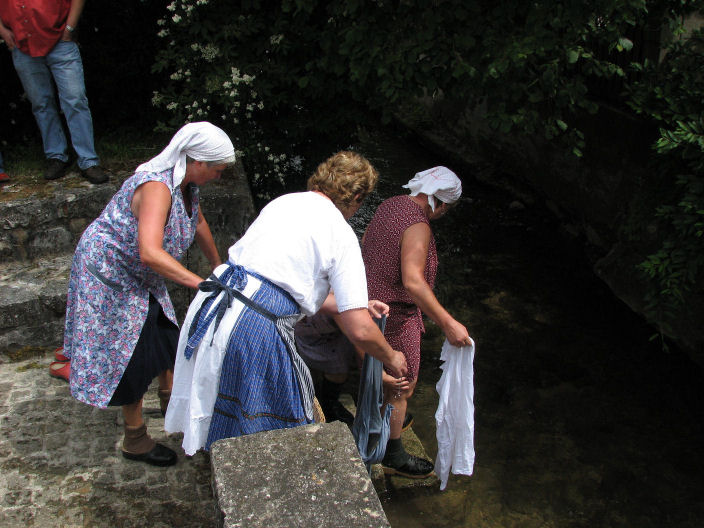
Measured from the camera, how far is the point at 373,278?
3.31m

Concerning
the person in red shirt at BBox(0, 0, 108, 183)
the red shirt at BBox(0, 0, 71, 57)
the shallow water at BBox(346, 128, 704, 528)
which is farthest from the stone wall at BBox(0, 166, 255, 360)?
the shallow water at BBox(346, 128, 704, 528)

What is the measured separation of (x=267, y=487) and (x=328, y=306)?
1.17 metres

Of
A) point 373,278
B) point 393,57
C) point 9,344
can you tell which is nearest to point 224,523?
point 373,278

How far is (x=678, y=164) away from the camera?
196 inches

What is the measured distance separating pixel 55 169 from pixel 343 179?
2870mm

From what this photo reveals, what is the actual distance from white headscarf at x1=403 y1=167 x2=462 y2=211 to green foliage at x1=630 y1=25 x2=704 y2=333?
1.89m

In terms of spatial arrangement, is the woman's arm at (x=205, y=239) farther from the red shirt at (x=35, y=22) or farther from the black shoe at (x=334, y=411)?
the red shirt at (x=35, y=22)

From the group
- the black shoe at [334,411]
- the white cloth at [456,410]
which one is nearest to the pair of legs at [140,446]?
the black shoe at [334,411]

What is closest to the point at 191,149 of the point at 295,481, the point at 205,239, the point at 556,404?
the point at 205,239

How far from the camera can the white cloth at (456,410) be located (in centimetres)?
324

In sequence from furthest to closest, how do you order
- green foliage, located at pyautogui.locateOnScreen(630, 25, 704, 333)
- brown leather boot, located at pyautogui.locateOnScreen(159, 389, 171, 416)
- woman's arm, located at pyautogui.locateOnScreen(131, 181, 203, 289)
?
green foliage, located at pyautogui.locateOnScreen(630, 25, 704, 333) → brown leather boot, located at pyautogui.locateOnScreen(159, 389, 171, 416) → woman's arm, located at pyautogui.locateOnScreen(131, 181, 203, 289)

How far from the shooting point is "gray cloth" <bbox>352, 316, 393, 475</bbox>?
10.0 feet

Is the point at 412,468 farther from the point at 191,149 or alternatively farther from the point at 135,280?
the point at 191,149

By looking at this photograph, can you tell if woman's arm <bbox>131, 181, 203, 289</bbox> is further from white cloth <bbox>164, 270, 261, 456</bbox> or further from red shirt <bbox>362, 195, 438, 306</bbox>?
red shirt <bbox>362, 195, 438, 306</bbox>
